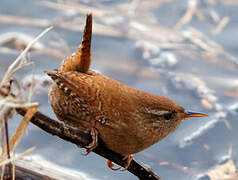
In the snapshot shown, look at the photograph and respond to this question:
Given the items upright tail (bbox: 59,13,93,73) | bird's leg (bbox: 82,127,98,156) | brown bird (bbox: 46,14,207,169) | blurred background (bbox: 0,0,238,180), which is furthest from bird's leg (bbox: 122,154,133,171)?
blurred background (bbox: 0,0,238,180)

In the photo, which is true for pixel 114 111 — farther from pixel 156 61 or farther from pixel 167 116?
pixel 156 61

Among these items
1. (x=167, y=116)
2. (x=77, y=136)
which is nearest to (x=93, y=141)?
(x=77, y=136)

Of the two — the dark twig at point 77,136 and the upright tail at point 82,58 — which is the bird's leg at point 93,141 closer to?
the dark twig at point 77,136

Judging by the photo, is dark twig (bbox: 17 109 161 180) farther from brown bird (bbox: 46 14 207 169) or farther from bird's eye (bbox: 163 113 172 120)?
bird's eye (bbox: 163 113 172 120)

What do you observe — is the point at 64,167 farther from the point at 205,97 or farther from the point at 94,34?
the point at 94,34

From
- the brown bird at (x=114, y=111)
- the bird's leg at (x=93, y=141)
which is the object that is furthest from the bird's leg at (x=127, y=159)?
the bird's leg at (x=93, y=141)

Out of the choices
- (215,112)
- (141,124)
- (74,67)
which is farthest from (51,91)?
(215,112)
